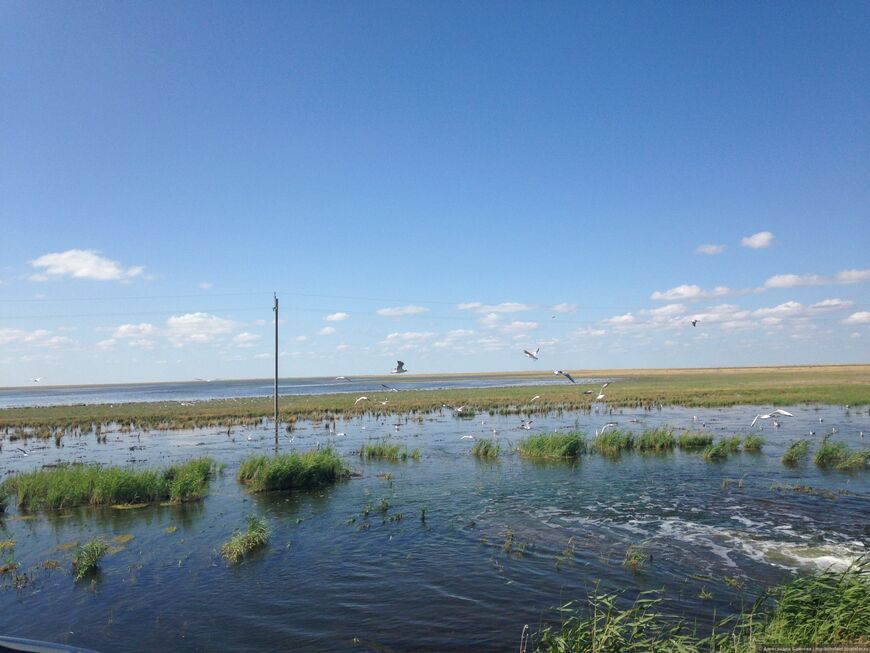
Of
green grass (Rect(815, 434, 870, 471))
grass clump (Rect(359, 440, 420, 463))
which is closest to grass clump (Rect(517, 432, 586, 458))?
grass clump (Rect(359, 440, 420, 463))

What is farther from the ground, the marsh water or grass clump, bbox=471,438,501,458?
grass clump, bbox=471,438,501,458

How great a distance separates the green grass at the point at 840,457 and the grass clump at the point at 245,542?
880 inches

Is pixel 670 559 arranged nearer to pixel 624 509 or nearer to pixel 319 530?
pixel 624 509

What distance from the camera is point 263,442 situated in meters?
33.0

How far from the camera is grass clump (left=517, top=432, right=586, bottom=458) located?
2611cm

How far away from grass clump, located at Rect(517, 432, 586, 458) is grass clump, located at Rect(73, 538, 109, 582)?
18447mm

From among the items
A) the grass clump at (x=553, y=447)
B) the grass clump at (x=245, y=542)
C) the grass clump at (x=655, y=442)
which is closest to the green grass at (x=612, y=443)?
the grass clump at (x=655, y=442)

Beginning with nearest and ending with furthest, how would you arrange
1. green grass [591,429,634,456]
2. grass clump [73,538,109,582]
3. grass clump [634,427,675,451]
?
grass clump [73,538,109,582]
green grass [591,429,634,456]
grass clump [634,427,675,451]

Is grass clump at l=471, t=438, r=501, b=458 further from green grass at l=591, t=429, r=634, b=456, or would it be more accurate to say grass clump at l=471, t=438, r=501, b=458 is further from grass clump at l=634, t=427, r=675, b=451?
grass clump at l=634, t=427, r=675, b=451

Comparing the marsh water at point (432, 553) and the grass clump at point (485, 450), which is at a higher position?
the grass clump at point (485, 450)

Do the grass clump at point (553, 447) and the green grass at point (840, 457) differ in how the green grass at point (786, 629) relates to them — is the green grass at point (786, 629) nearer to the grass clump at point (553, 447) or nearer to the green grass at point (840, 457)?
the green grass at point (840, 457)

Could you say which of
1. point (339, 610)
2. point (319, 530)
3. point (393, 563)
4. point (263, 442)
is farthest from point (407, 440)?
point (339, 610)

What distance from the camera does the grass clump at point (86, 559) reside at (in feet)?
41.2

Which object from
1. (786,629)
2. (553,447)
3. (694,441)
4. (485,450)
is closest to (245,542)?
(786,629)
